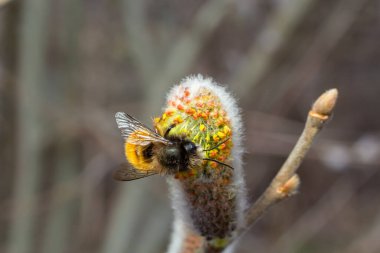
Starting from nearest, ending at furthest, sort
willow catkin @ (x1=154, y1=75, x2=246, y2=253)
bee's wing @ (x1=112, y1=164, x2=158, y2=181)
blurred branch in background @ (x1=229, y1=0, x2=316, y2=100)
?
willow catkin @ (x1=154, y1=75, x2=246, y2=253)
bee's wing @ (x1=112, y1=164, x2=158, y2=181)
blurred branch in background @ (x1=229, y1=0, x2=316, y2=100)

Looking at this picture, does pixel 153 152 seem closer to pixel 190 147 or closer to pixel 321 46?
pixel 190 147

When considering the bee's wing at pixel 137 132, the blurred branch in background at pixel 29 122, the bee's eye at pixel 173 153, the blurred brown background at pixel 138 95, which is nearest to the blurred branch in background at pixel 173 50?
the blurred brown background at pixel 138 95

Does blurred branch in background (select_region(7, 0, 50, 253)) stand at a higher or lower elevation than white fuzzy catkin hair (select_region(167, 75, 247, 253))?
higher

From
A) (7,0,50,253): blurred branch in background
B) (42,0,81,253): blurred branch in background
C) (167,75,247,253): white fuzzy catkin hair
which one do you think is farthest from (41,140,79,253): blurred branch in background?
(167,75,247,253): white fuzzy catkin hair

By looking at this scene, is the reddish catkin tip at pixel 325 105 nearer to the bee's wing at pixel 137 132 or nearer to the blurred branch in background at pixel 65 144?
the bee's wing at pixel 137 132

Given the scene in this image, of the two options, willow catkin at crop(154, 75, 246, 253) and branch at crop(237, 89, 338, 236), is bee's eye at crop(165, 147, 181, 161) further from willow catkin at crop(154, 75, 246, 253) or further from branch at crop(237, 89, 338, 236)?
branch at crop(237, 89, 338, 236)

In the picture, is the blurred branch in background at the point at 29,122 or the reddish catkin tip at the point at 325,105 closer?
the reddish catkin tip at the point at 325,105

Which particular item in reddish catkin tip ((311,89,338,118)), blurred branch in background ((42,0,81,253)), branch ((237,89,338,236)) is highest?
blurred branch in background ((42,0,81,253))
